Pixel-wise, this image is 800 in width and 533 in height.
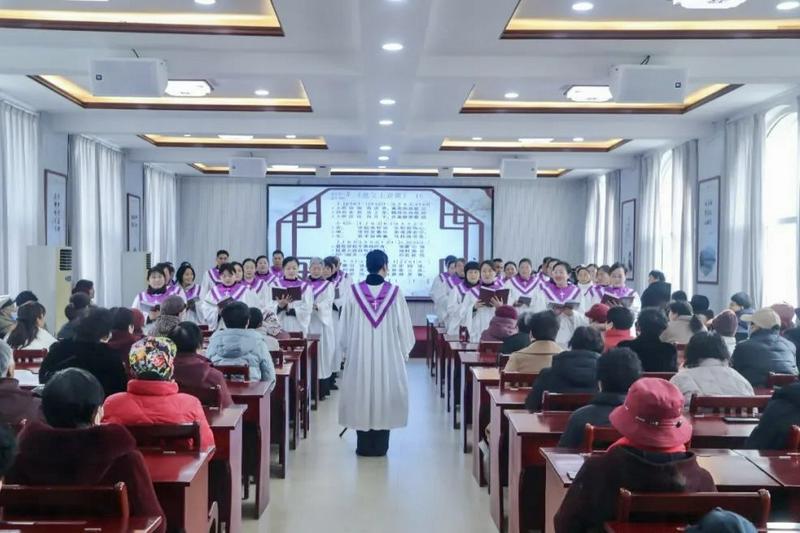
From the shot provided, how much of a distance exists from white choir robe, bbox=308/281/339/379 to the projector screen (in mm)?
5142

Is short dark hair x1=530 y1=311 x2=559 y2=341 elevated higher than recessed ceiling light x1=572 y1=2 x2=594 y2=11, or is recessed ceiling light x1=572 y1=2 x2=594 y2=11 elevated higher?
recessed ceiling light x1=572 y1=2 x2=594 y2=11

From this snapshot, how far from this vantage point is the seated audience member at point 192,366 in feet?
13.3

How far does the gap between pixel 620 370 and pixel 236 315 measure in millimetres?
2685

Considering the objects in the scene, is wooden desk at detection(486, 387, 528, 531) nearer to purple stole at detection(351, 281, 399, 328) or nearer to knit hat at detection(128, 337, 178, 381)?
purple stole at detection(351, 281, 399, 328)

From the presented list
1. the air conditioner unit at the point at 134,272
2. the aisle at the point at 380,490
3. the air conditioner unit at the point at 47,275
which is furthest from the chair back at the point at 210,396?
the air conditioner unit at the point at 134,272

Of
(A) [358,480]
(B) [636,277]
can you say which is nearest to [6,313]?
(A) [358,480]

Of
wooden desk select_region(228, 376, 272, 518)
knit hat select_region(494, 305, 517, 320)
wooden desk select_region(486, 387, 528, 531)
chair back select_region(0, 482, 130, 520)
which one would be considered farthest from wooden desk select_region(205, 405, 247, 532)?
knit hat select_region(494, 305, 517, 320)

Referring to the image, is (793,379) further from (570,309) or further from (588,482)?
(570,309)

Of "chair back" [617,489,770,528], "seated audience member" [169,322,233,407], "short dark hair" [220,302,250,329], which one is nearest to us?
"chair back" [617,489,770,528]

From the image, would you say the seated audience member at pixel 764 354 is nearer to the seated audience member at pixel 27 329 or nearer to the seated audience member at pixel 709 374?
the seated audience member at pixel 709 374

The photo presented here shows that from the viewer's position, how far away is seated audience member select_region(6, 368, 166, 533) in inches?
95.0

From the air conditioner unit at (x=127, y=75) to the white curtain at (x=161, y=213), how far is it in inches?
272

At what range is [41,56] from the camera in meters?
6.32

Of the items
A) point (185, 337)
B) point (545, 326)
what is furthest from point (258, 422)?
point (545, 326)
